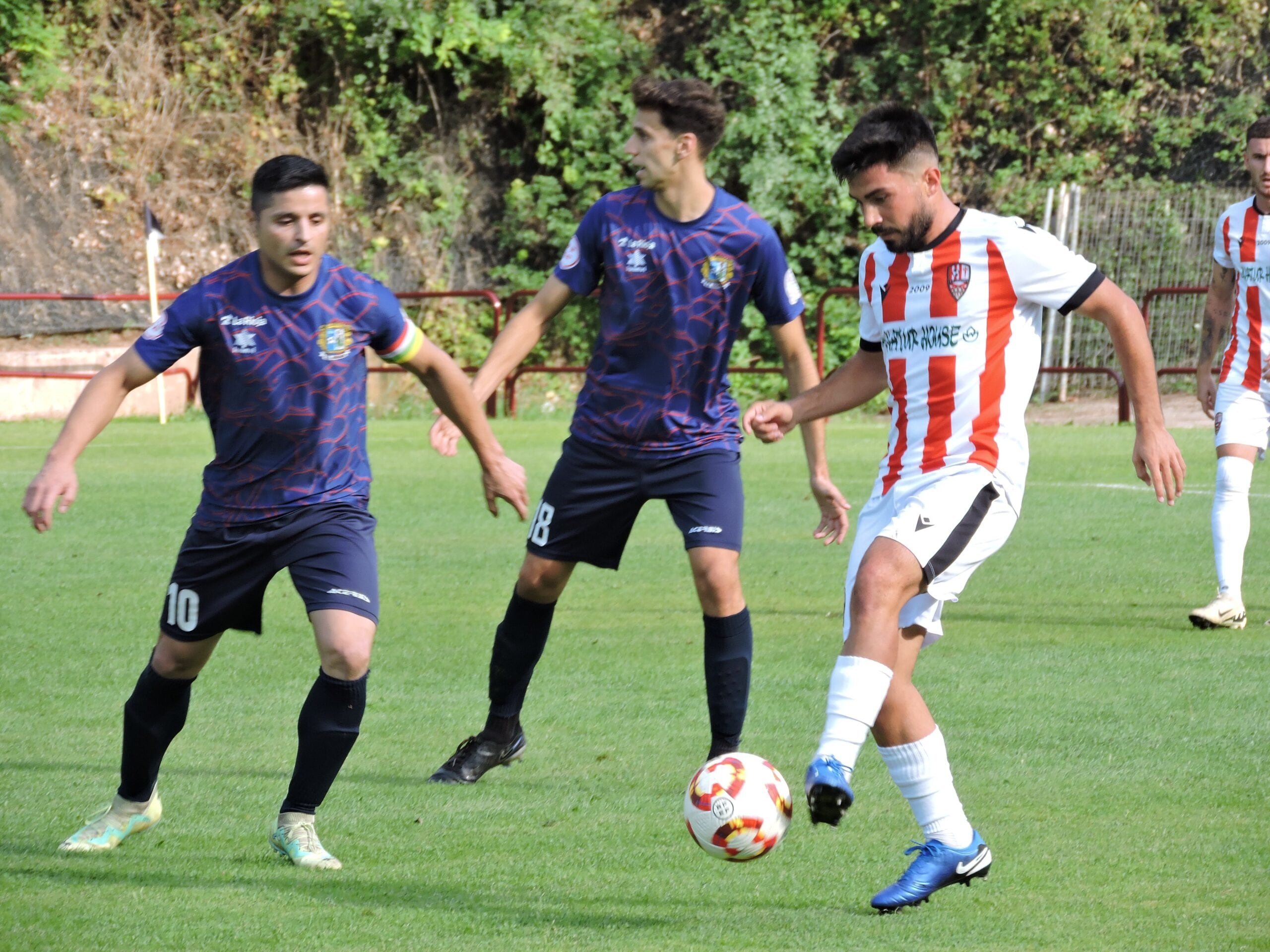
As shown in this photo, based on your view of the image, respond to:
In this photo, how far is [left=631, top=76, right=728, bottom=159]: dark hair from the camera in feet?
17.2

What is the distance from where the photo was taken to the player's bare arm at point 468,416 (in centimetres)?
450

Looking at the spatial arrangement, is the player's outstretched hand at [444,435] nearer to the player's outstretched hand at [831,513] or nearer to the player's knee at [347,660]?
the player's knee at [347,660]

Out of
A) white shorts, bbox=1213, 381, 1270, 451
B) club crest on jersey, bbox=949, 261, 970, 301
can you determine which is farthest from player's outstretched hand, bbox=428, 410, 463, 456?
white shorts, bbox=1213, 381, 1270, 451

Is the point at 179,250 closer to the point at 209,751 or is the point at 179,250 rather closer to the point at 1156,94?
the point at 1156,94

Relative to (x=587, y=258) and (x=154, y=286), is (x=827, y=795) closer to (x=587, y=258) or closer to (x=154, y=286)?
(x=587, y=258)

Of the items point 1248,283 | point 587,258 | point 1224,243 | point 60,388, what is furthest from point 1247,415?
point 60,388

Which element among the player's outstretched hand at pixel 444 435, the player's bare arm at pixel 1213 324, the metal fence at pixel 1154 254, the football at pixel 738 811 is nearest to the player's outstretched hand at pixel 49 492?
the player's outstretched hand at pixel 444 435

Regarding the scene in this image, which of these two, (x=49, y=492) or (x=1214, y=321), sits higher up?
(x=1214, y=321)

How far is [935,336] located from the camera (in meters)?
4.14

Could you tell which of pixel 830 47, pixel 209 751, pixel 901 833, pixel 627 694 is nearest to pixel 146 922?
pixel 209 751

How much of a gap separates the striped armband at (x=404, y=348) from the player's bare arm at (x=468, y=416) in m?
0.02

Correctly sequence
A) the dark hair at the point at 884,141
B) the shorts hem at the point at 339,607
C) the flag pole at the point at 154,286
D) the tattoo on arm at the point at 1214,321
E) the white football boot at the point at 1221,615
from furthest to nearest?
the flag pole at the point at 154,286 < the tattoo on arm at the point at 1214,321 < the white football boot at the point at 1221,615 < the shorts hem at the point at 339,607 < the dark hair at the point at 884,141

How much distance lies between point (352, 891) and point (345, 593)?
78 centimetres

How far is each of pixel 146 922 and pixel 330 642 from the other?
837 millimetres
